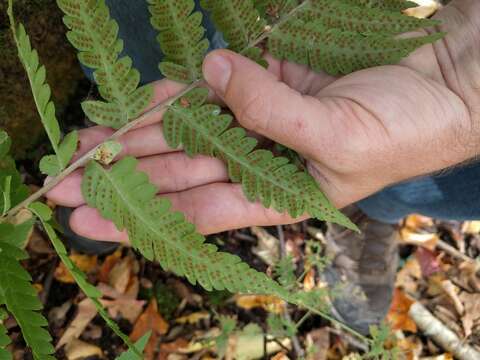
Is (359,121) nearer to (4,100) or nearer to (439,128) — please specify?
(439,128)

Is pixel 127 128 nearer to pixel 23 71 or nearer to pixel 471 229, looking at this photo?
pixel 23 71

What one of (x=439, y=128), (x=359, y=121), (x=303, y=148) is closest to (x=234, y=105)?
(x=303, y=148)

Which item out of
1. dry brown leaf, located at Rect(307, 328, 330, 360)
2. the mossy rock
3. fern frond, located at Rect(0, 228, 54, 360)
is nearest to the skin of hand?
fern frond, located at Rect(0, 228, 54, 360)

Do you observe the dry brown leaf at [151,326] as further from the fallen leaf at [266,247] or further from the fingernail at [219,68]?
the fingernail at [219,68]

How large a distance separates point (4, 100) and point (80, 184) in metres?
0.91

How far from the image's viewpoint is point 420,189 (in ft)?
10.8

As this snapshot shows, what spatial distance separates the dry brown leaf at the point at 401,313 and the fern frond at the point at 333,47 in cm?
213

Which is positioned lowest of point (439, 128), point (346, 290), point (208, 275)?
point (346, 290)

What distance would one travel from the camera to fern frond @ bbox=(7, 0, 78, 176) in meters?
1.69

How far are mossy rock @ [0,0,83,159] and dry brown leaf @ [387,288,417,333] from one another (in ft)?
8.34

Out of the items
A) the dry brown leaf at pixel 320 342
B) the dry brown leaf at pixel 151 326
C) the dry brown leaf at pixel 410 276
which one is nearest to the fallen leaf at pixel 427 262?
the dry brown leaf at pixel 410 276

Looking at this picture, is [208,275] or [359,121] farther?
[359,121]

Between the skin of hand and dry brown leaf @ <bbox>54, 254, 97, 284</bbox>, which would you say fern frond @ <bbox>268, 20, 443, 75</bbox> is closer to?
the skin of hand

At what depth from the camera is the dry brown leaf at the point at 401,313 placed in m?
3.67
